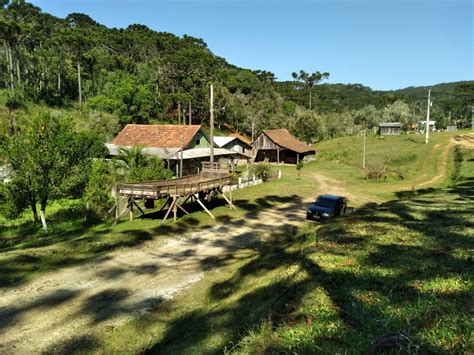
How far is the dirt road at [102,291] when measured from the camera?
10.6 m

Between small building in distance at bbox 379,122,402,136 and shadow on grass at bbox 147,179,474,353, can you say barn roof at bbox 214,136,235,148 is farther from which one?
small building in distance at bbox 379,122,402,136

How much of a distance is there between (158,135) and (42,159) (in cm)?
2136

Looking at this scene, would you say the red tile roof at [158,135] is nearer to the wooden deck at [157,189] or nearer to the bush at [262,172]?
the bush at [262,172]

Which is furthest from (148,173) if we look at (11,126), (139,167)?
(11,126)

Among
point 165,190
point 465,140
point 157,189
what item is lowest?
point 165,190

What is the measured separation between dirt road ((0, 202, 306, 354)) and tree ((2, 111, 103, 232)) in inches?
294

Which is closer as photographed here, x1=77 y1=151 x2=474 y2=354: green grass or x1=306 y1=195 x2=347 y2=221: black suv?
x1=77 y1=151 x2=474 y2=354: green grass

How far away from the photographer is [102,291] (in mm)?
13414

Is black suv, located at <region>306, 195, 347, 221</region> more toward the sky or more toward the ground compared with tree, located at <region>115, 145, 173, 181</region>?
more toward the ground

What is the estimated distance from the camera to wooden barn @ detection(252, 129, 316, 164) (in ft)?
204

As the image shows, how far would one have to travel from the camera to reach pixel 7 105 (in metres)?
58.1

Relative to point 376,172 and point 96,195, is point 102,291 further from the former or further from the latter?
point 376,172

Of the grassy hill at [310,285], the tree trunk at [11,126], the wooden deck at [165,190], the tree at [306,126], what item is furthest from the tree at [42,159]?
the tree at [306,126]

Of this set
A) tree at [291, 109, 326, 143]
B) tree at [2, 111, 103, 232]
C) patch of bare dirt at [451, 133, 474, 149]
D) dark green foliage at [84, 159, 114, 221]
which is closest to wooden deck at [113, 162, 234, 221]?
dark green foliage at [84, 159, 114, 221]
